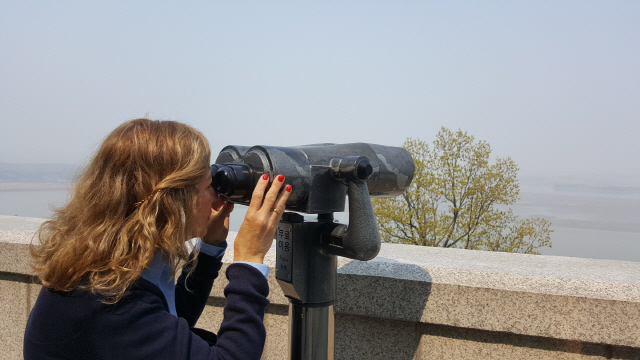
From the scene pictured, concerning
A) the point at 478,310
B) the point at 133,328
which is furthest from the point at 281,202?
the point at 478,310

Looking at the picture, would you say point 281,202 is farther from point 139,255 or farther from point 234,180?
point 139,255

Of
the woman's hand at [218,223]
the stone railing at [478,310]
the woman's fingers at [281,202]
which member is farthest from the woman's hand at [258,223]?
the stone railing at [478,310]

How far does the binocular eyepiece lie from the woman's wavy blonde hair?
135 millimetres

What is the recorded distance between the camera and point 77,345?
53.0 inches

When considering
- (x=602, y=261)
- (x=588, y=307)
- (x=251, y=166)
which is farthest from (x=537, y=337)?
(x=251, y=166)

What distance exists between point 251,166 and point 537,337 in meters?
1.45

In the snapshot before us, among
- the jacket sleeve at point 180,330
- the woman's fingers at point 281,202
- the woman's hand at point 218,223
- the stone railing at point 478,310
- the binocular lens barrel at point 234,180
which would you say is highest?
the binocular lens barrel at point 234,180

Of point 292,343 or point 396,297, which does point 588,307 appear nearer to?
point 396,297

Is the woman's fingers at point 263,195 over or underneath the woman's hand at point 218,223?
over

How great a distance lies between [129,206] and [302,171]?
1.72 ft

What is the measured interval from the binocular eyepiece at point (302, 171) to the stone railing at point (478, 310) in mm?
674

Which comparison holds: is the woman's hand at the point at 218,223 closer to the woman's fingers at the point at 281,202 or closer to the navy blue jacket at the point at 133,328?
the woman's fingers at the point at 281,202

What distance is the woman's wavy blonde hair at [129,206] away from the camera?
1422 mm

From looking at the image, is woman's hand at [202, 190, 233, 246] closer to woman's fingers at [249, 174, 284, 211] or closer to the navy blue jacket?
woman's fingers at [249, 174, 284, 211]
